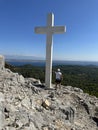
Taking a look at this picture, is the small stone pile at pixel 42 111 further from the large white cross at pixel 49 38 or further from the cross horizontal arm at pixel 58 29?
the cross horizontal arm at pixel 58 29

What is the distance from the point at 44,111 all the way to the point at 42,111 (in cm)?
16

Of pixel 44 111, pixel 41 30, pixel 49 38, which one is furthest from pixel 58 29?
pixel 44 111

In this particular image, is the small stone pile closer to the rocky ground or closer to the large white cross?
the rocky ground

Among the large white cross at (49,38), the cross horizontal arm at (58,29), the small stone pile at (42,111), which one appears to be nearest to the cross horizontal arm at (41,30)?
the large white cross at (49,38)

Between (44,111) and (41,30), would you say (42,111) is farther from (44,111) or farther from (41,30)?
A: (41,30)

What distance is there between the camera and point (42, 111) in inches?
327

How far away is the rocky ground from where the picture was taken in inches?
259

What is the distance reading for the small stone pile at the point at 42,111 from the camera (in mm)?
6461

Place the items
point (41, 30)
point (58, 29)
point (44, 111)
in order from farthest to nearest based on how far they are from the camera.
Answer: point (41, 30)
point (58, 29)
point (44, 111)

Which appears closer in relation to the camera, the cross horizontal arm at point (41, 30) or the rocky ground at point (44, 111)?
the rocky ground at point (44, 111)

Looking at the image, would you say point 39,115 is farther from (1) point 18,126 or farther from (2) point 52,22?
(2) point 52,22

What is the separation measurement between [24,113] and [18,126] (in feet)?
3.15

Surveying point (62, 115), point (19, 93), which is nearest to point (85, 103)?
point (62, 115)

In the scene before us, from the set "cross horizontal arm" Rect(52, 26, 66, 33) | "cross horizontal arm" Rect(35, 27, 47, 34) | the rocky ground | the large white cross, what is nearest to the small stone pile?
the rocky ground
